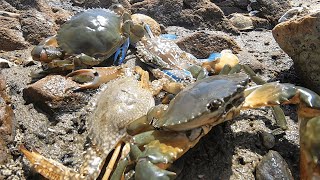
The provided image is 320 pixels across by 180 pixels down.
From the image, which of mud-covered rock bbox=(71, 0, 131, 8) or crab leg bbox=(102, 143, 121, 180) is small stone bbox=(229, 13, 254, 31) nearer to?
mud-covered rock bbox=(71, 0, 131, 8)

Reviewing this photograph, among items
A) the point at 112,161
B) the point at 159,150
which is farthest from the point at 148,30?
the point at 159,150

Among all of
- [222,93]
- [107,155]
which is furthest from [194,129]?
[107,155]

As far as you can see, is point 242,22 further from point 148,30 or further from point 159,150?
point 159,150

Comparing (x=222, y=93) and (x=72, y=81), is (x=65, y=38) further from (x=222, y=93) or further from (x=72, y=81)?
(x=222, y=93)

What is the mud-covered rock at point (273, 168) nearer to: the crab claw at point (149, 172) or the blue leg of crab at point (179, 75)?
the crab claw at point (149, 172)

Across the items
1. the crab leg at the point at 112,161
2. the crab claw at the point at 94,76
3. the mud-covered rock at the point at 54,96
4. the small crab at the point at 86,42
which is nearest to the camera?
the crab leg at the point at 112,161

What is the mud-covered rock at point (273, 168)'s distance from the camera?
123 inches

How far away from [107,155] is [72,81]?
1272mm

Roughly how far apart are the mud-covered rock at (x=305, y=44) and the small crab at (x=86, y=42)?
1694mm

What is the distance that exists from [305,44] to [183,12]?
9.05 ft

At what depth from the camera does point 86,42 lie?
15.9 feet

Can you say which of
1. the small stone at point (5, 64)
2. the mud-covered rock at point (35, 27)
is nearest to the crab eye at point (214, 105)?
the small stone at point (5, 64)

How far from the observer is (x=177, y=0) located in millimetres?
6762

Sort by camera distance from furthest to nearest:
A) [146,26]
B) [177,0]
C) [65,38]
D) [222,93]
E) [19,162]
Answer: [177,0], [146,26], [65,38], [19,162], [222,93]
